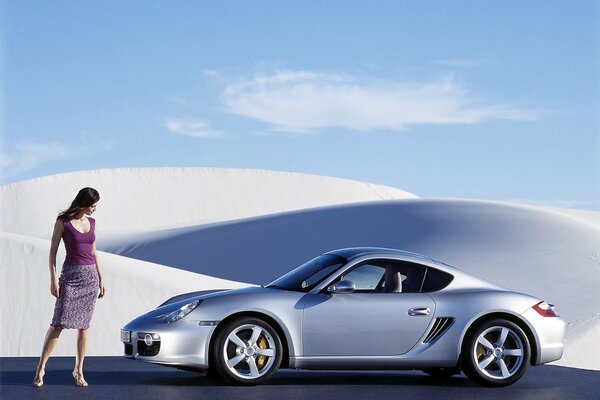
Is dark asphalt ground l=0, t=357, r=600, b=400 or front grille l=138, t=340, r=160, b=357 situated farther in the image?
front grille l=138, t=340, r=160, b=357

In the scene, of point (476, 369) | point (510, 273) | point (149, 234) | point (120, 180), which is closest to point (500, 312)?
point (476, 369)

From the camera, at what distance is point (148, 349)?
32.9 ft

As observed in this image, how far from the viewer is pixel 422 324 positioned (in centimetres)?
1039

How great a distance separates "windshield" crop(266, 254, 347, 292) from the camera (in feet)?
34.4

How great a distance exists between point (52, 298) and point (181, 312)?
33.6ft

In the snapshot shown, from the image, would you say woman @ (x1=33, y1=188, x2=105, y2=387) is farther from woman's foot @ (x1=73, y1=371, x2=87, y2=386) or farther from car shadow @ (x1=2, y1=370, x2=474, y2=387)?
car shadow @ (x1=2, y1=370, x2=474, y2=387)

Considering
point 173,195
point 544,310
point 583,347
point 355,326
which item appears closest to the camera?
point 355,326

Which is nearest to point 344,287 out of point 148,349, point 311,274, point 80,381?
point 311,274

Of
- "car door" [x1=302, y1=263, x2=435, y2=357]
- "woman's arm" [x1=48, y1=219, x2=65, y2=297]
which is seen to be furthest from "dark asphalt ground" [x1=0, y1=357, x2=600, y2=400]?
"woman's arm" [x1=48, y1=219, x2=65, y2=297]

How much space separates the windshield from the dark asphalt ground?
97cm

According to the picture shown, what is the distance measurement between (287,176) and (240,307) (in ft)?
410

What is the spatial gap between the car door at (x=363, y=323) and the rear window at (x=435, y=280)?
0.19 metres

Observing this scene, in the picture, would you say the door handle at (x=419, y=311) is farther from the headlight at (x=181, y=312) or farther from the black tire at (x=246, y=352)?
the headlight at (x=181, y=312)

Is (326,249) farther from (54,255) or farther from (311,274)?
(54,255)
